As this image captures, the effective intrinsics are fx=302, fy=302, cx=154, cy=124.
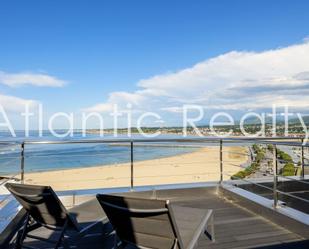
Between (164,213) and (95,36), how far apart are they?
463 inches

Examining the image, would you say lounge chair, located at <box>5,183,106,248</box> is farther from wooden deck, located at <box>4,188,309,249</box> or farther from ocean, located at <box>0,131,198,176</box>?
ocean, located at <box>0,131,198,176</box>

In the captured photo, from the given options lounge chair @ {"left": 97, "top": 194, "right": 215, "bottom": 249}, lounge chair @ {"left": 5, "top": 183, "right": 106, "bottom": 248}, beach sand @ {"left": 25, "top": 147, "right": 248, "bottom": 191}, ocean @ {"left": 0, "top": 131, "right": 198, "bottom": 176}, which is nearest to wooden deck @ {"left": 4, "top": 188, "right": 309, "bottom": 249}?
lounge chair @ {"left": 5, "top": 183, "right": 106, "bottom": 248}

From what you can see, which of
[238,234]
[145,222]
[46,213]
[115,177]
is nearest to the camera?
[145,222]

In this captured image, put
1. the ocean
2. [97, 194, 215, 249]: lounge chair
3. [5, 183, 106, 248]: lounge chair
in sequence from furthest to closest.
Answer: the ocean, [5, 183, 106, 248]: lounge chair, [97, 194, 215, 249]: lounge chair

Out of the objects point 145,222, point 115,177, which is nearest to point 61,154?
point 145,222

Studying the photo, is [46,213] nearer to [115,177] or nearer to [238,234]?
[238,234]

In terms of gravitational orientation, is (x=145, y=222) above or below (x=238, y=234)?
above

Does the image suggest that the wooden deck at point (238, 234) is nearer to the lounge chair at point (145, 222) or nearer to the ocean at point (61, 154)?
the lounge chair at point (145, 222)

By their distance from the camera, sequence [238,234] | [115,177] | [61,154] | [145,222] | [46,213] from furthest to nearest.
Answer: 1. [115,177]
2. [61,154]
3. [238,234]
4. [46,213]
5. [145,222]

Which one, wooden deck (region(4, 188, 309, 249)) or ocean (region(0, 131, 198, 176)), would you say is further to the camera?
ocean (region(0, 131, 198, 176))

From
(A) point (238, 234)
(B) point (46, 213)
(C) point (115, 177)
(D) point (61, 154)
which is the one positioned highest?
(D) point (61, 154)

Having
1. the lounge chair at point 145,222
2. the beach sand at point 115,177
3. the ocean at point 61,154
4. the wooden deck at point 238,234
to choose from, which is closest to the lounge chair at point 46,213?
the wooden deck at point 238,234

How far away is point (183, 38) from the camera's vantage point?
12.4 m

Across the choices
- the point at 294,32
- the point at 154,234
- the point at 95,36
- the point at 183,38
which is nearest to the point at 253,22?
the point at 294,32
